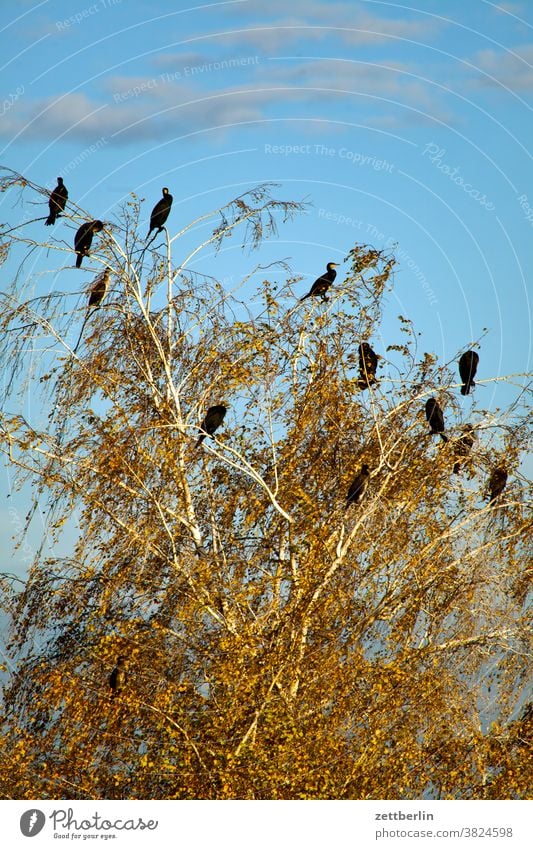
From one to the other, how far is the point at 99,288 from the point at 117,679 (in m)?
3.81

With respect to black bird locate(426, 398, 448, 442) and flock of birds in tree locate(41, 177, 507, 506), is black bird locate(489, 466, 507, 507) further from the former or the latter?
black bird locate(426, 398, 448, 442)

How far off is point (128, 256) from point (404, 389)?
3159 mm

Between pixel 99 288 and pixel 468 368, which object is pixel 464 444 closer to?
pixel 468 368

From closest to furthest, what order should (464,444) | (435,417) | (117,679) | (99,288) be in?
1. (117,679)
2. (99,288)
3. (435,417)
4. (464,444)

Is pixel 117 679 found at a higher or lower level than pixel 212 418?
lower

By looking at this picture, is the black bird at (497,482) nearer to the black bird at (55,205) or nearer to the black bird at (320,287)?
the black bird at (320,287)

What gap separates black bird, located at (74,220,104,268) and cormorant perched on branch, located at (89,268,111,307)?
247 millimetres

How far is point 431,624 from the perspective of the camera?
1151 centimetres

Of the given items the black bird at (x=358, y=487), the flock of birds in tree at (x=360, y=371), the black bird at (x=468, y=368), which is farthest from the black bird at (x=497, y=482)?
the black bird at (x=358, y=487)

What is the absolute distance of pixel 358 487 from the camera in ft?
35.8

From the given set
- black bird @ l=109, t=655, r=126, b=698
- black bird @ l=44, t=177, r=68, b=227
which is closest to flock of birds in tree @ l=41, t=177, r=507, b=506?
black bird @ l=44, t=177, r=68, b=227

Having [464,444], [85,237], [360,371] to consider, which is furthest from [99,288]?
[464,444]

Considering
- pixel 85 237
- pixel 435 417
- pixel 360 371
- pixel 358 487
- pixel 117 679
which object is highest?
pixel 85 237
